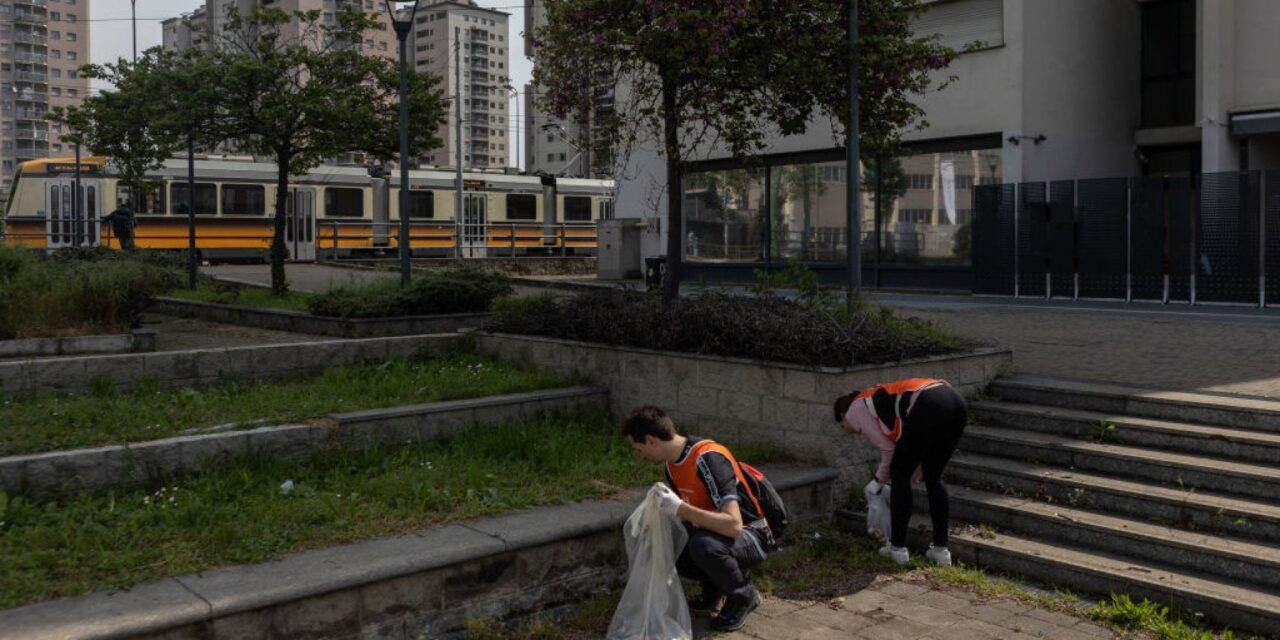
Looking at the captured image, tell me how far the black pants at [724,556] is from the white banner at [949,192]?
54.3 ft

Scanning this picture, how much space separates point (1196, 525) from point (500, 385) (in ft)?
17.4

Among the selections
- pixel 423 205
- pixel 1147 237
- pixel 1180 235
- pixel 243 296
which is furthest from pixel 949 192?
pixel 423 205

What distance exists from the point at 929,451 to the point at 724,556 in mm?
1722

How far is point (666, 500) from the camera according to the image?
583 centimetres

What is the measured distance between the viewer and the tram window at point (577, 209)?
38.8 metres

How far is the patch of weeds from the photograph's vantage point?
5902 millimetres

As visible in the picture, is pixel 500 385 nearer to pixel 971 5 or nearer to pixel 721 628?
pixel 721 628

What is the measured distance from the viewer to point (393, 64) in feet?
56.4

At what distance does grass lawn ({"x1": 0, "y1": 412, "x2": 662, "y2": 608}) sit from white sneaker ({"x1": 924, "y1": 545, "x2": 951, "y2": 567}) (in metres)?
1.96

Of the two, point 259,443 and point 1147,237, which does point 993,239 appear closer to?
point 1147,237

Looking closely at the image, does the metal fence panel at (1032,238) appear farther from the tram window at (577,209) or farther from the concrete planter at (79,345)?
the tram window at (577,209)

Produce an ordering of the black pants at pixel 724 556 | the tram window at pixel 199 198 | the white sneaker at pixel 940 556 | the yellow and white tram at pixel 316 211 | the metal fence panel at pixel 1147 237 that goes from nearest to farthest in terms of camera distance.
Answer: the black pants at pixel 724 556
the white sneaker at pixel 940 556
the metal fence panel at pixel 1147 237
the yellow and white tram at pixel 316 211
the tram window at pixel 199 198

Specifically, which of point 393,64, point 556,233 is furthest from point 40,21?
point 393,64

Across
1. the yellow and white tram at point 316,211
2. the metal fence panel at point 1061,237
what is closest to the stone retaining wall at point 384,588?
the metal fence panel at point 1061,237
